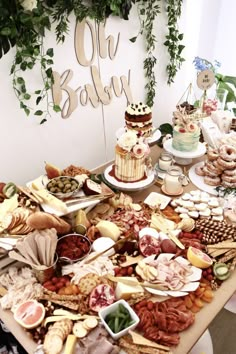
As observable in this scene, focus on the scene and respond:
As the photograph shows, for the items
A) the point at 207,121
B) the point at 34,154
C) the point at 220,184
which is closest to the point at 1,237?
the point at 34,154

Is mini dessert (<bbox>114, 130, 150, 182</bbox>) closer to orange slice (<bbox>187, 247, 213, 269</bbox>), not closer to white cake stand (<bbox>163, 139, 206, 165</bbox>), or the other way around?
white cake stand (<bbox>163, 139, 206, 165</bbox>)

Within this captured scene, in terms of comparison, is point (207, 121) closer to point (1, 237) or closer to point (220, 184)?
point (220, 184)

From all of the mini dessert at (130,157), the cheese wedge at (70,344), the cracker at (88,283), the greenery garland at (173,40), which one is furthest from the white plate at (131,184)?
the greenery garland at (173,40)

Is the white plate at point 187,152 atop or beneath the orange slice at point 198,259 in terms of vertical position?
atop

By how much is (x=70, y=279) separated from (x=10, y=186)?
1.42 ft

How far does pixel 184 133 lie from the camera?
5.26 feet

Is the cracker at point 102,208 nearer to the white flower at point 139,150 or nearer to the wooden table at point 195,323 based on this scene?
the white flower at point 139,150

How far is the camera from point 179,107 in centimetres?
170

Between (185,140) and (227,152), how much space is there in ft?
0.71

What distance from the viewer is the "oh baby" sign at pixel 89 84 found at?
1.46 meters

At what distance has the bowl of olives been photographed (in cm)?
127

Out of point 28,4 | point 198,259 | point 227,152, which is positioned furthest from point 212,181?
point 28,4

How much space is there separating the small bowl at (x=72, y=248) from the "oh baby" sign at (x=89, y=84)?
25.5 inches

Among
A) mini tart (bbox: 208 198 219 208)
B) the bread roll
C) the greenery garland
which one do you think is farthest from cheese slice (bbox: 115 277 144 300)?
the greenery garland
